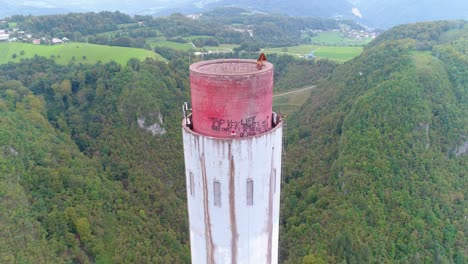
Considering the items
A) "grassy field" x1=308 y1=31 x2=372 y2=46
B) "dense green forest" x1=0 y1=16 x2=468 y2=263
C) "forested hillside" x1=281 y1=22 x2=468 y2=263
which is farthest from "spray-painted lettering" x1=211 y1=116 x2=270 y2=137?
"grassy field" x1=308 y1=31 x2=372 y2=46

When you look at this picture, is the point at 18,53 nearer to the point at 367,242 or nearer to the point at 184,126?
the point at 367,242

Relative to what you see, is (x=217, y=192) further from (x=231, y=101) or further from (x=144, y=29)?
(x=144, y=29)

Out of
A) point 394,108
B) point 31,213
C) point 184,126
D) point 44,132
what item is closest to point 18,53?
point 44,132

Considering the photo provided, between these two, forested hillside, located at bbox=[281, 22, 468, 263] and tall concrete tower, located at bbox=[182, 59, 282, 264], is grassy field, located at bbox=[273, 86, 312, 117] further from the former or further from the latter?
tall concrete tower, located at bbox=[182, 59, 282, 264]

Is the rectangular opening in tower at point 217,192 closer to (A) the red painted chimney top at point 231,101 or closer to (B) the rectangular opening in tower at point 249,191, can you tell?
(B) the rectangular opening in tower at point 249,191

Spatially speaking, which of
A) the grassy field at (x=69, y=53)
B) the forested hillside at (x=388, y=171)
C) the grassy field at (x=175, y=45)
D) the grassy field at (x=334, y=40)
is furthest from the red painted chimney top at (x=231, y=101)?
the grassy field at (x=334, y=40)
